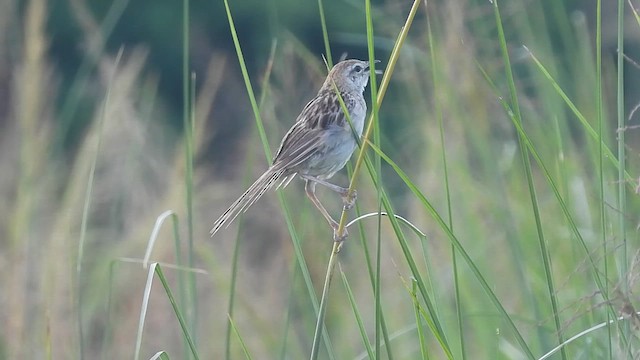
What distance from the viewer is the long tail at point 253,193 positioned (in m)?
2.15

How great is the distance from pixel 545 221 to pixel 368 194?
30.0 inches

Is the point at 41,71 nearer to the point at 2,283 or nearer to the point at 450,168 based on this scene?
the point at 2,283

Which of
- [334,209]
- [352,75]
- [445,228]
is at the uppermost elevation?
[352,75]

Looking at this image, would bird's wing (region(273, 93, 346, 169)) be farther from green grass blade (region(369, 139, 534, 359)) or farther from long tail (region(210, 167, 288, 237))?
green grass blade (region(369, 139, 534, 359))

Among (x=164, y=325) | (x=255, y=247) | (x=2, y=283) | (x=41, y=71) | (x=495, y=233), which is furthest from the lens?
(x=255, y=247)

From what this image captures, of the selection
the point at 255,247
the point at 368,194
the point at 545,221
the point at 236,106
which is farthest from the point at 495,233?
the point at 236,106

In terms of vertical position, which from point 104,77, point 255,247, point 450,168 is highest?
point 104,77

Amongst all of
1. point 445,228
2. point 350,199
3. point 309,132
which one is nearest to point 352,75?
point 309,132

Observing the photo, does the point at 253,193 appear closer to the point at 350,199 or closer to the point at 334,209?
the point at 350,199

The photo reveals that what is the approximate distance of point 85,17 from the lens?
3484mm

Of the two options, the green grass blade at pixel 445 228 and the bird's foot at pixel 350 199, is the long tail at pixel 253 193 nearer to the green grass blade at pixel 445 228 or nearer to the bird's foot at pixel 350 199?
the bird's foot at pixel 350 199

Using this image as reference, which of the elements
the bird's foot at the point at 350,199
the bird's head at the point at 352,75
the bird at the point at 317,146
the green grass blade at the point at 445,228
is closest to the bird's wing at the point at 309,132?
the bird at the point at 317,146

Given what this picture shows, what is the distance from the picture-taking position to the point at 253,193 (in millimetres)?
2277

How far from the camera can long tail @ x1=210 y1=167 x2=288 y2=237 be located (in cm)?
215
